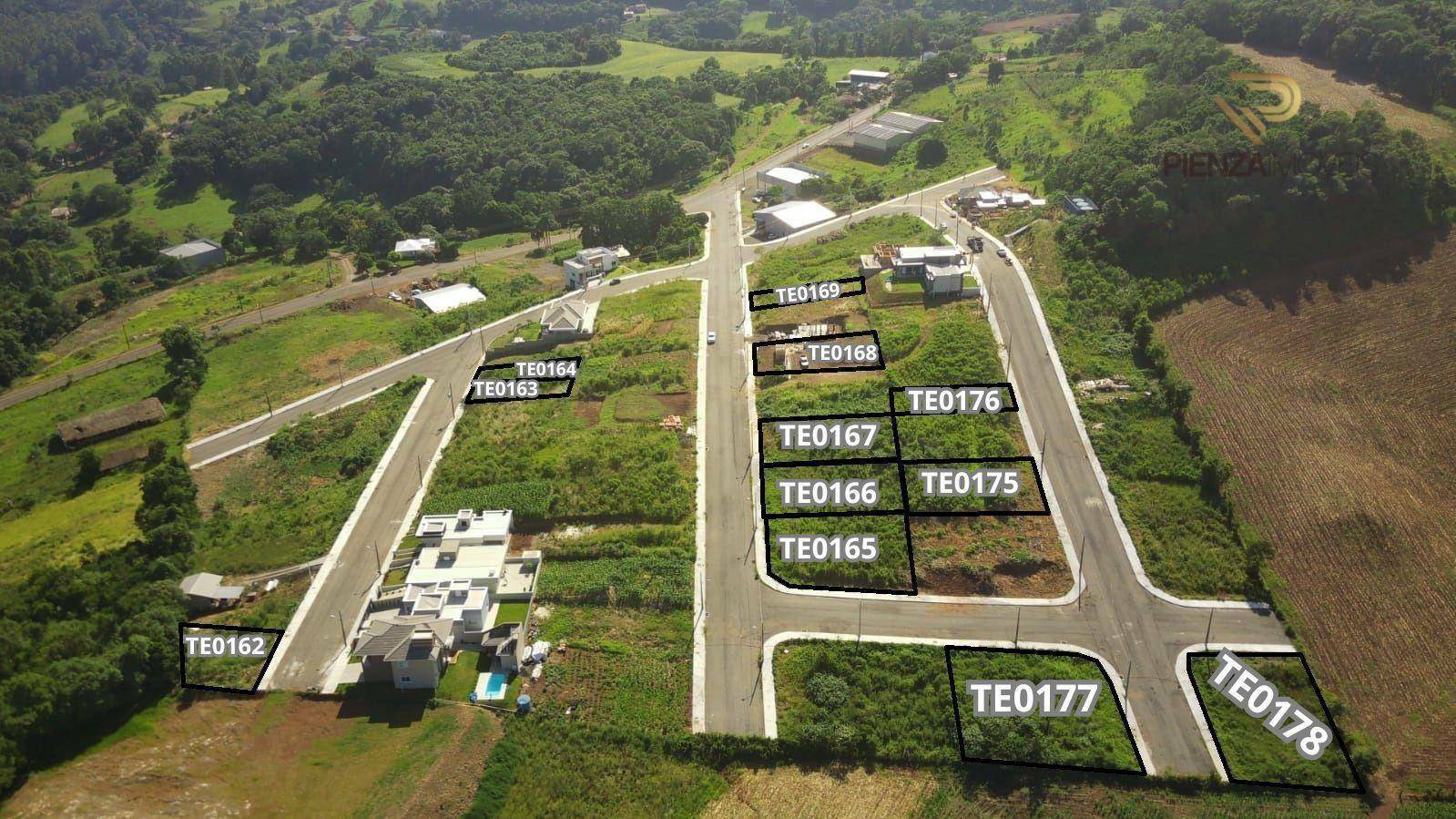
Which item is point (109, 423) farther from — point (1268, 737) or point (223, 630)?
point (1268, 737)

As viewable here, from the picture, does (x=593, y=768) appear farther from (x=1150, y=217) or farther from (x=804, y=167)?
(x=804, y=167)

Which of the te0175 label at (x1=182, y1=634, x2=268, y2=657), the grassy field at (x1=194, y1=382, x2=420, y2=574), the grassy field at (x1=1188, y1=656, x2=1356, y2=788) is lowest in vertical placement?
the grassy field at (x1=1188, y1=656, x2=1356, y2=788)

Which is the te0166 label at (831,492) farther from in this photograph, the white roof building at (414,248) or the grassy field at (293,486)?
the white roof building at (414,248)

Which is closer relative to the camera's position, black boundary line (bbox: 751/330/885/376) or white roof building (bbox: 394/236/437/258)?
black boundary line (bbox: 751/330/885/376)

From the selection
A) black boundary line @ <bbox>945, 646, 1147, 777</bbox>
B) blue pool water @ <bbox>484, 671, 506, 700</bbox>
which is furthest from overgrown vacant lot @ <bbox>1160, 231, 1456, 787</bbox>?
blue pool water @ <bbox>484, 671, 506, 700</bbox>

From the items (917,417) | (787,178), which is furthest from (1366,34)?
(917,417)

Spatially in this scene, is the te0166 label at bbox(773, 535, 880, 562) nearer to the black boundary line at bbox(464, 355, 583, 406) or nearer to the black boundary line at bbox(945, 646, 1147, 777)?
the black boundary line at bbox(945, 646, 1147, 777)

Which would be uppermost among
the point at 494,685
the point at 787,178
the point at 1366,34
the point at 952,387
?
the point at 1366,34
